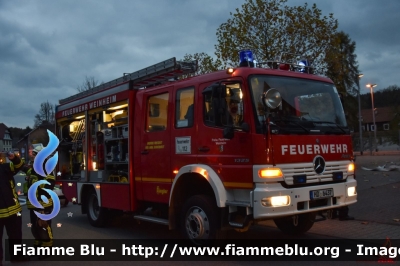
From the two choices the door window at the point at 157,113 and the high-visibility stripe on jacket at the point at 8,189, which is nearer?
the high-visibility stripe on jacket at the point at 8,189

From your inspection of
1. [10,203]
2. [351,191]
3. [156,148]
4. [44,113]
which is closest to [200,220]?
[156,148]

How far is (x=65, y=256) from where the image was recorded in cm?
738

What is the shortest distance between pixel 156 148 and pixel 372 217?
4784 millimetres

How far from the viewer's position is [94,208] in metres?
10.3

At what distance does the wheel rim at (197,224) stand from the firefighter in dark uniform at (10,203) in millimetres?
2572

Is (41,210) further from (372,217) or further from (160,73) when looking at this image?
(372,217)

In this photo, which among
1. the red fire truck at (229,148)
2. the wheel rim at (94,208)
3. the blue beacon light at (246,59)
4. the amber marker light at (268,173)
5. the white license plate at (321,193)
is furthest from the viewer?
the wheel rim at (94,208)

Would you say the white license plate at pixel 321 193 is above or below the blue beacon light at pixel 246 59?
→ below

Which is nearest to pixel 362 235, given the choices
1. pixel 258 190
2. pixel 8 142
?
pixel 258 190

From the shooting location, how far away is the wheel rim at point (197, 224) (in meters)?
6.84

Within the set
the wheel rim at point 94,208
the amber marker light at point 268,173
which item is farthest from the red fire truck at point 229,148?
the wheel rim at point 94,208

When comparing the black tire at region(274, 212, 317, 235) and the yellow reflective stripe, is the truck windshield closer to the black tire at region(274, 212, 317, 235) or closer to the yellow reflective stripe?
the black tire at region(274, 212, 317, 235)

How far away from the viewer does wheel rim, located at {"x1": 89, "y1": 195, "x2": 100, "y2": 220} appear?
10.1 metres

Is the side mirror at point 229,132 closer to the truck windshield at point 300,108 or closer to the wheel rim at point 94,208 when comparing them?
the truck windshield at point 300,108
